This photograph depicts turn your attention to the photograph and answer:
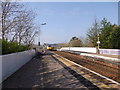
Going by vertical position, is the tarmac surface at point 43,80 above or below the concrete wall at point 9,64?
below

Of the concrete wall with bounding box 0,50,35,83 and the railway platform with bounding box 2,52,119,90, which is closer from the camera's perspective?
the railway platform with bounding box 2,52,119,90

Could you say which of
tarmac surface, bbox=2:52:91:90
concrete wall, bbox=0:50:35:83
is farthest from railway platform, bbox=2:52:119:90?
concrete wall, bbox=0:50:35:83

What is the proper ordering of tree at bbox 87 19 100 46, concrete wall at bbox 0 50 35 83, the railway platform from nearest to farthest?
the railway platform
concrete wall at bbox 0 50 35 83
tree at bbox 87 19 100 46

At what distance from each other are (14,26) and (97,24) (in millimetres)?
50536

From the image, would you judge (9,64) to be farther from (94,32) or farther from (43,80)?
(94,32)

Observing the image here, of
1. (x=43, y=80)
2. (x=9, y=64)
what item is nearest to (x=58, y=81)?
(x=43, y=80)

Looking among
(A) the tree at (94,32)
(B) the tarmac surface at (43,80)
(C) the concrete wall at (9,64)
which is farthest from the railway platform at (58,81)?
(A) the tree at (94,32)

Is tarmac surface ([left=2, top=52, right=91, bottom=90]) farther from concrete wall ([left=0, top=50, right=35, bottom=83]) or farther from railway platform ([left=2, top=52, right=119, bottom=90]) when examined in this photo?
concrete wall ([left=0, top=50, right=35, bottom=83])

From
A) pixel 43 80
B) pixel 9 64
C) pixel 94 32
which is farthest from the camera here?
pixel 94 32

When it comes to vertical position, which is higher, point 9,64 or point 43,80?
point 9,64

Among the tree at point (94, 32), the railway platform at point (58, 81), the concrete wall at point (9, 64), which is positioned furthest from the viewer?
the tree at point (94, 32)

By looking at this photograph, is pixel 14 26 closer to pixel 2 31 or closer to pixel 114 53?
pixel 2 31

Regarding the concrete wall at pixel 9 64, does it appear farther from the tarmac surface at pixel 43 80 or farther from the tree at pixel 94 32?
the tree at pixel 94 32

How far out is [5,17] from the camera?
59.1 feet
